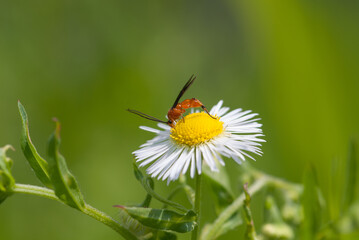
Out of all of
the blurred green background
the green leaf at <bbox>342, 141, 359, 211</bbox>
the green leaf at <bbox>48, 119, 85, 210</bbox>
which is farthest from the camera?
the blurred green background

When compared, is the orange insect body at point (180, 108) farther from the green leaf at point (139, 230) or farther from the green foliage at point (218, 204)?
the green leaf at point (139, 230)

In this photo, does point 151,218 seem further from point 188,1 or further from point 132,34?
point 188,1

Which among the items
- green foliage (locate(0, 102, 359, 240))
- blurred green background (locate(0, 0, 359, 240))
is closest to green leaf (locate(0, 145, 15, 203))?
green foliage (locate(0, 102, 359, 240))

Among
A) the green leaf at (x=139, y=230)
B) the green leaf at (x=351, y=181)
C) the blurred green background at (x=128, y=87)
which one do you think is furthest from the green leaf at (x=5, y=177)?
the blurred green background at (x=128, y=87)

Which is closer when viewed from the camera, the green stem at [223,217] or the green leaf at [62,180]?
the green leaf at [62,180]

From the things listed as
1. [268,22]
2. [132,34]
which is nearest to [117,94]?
[132,34]

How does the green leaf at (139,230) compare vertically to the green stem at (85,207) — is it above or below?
above

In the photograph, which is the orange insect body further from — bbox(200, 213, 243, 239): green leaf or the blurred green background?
the blurred green background
